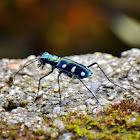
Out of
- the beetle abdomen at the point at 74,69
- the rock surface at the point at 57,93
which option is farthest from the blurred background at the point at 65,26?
the beetle abdomen at the point at 74,69

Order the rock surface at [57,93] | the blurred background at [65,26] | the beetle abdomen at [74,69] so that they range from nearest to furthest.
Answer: the rock surface at [57,93] → the beetle abdomen at [74,69] → the blurred background at [65,26]

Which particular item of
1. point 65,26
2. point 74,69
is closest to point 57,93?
point 74,69

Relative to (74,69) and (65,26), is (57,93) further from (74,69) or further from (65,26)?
(65,26)

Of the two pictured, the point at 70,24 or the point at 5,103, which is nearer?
the point at 5,103

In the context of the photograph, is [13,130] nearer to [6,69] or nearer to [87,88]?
[87,88]

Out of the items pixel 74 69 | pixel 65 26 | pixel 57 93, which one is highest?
pixel 65 26

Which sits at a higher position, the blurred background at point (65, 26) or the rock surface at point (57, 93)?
the blurred background at point (65, 26)

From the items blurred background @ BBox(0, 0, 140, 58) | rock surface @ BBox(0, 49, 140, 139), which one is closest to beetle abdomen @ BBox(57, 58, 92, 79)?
rock surface @ BBox(0, 49, 140, 139)

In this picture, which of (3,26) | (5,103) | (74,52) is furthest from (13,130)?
(3,26)

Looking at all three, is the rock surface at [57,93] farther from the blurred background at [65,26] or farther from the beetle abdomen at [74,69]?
the blurred background at [65,26]
